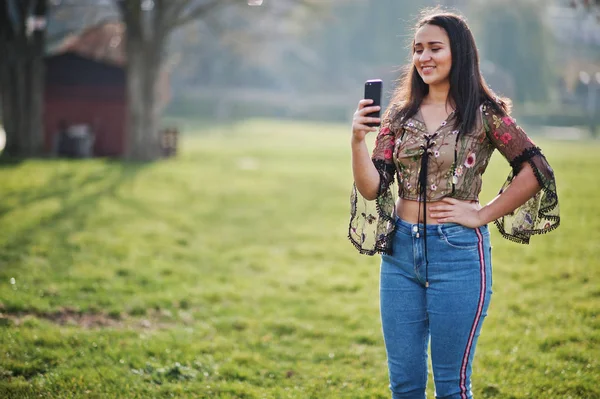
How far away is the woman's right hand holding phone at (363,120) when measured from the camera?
10.2ft

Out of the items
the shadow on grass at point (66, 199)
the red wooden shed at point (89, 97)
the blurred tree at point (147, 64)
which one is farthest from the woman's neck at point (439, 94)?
the red wooden shed at point (89, 97)

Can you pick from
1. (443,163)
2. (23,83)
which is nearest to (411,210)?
(443,163)

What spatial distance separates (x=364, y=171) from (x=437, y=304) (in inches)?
28.3

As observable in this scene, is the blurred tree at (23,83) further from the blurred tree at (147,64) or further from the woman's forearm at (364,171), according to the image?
the woman's forearm at (364,171)

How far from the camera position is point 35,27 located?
66.1 feet

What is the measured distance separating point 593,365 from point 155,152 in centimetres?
1929

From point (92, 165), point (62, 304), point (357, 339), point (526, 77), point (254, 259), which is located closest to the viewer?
point (357, 339)

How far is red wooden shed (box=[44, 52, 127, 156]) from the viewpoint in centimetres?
2514

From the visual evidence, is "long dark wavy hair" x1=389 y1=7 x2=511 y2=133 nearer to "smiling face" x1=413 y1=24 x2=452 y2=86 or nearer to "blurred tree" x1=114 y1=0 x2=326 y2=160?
"smiling face" x1=413 y1=24 x2=452 y2=86

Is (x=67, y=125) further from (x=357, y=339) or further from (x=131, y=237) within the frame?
(x=357, y=339)

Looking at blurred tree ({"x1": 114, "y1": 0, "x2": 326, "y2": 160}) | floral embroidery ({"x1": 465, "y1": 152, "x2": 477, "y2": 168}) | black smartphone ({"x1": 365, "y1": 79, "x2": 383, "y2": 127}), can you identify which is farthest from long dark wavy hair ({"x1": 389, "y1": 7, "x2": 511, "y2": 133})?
blurred tree ({"x1": 114, "y1": 0, "x2": 326, "y2": 160})

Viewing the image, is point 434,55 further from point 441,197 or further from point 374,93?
point 441,197

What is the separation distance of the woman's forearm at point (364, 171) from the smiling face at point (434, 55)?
462 millimetres

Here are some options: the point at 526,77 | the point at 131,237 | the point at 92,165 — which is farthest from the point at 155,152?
the point at 526,77
